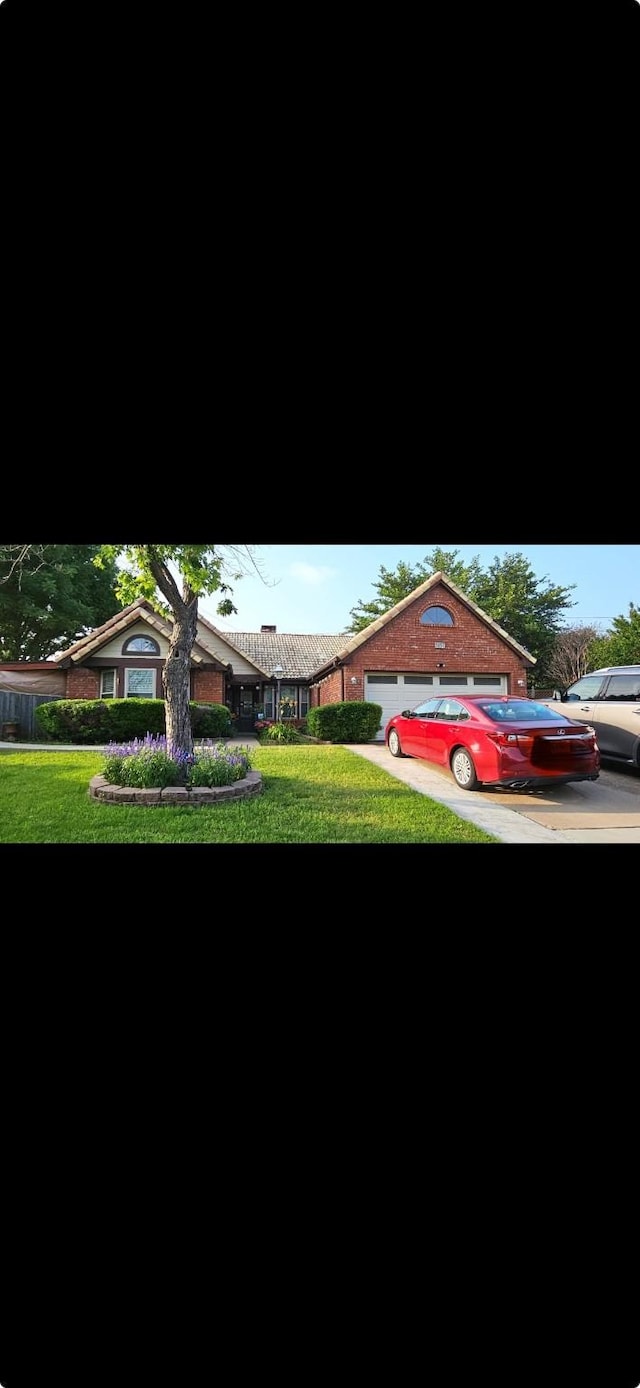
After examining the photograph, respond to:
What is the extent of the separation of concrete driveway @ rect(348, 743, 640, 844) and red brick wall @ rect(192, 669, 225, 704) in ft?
2.83

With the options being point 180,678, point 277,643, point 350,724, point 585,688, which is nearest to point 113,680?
point 180,678

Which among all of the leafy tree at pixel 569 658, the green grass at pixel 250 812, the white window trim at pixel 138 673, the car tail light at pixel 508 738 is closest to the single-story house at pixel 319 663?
the white window trim at pixel 138 673

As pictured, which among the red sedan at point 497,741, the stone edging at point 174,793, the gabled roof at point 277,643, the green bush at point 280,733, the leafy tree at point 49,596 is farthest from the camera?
the green bush at point 280,733

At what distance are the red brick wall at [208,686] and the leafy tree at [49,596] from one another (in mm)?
540

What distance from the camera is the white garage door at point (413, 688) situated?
2.70m

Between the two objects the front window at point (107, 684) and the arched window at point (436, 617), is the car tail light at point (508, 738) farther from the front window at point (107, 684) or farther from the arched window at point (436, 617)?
the front window at point (107, 684)

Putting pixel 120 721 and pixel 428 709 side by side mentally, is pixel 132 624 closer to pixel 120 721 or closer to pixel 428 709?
pixel 120 721

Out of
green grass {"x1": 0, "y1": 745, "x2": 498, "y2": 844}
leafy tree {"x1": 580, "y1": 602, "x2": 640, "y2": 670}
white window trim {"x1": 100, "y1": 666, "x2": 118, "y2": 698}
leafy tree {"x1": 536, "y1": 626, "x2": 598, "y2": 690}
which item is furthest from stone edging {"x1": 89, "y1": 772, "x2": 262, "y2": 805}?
leafy tree {"x1": 580, "y1": 602, "x2": 640, "y2": 670}

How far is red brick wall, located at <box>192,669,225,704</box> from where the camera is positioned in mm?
2650
